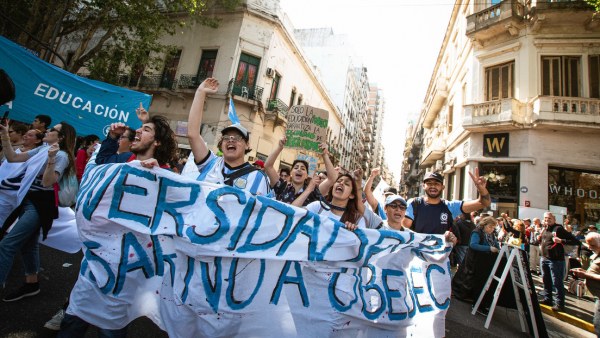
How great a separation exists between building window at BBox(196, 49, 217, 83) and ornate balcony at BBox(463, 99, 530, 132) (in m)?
14.7

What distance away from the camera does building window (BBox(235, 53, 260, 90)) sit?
17.3 m

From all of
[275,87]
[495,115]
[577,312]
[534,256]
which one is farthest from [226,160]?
[275,87]

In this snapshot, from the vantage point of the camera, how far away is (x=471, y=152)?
1302cm

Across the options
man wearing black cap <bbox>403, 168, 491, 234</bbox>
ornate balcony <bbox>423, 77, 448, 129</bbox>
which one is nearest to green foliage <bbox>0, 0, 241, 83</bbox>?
man wearing black cap <bbox>403, 168, 491, 234</bbox>

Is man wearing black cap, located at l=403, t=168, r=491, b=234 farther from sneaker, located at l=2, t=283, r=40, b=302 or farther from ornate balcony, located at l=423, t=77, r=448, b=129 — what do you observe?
ornate balcony, located at l=423, t=77, r=448, b=129

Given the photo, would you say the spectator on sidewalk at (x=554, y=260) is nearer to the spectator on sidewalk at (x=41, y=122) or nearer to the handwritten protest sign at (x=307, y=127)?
the handwritten protest sign at (x=307, y=127)

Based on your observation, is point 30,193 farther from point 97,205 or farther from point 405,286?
point 405,286

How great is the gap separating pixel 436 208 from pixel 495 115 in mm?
11384

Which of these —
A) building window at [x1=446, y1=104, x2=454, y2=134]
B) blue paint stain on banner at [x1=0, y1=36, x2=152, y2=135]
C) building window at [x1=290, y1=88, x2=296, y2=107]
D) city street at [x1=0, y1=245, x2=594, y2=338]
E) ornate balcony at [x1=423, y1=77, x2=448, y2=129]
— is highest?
ornate balcony at [x1=423, y1=77, x2=448, y2=129]

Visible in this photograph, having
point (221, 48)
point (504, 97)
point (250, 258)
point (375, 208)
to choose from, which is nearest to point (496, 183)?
point (504, 97)

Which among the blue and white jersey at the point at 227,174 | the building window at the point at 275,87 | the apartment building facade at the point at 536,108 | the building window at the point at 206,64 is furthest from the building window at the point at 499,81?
the building window at the point at 206,64

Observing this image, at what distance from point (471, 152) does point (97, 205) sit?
1458 centimetres

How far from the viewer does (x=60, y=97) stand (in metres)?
5.08

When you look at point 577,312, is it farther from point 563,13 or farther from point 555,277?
point 563,13
